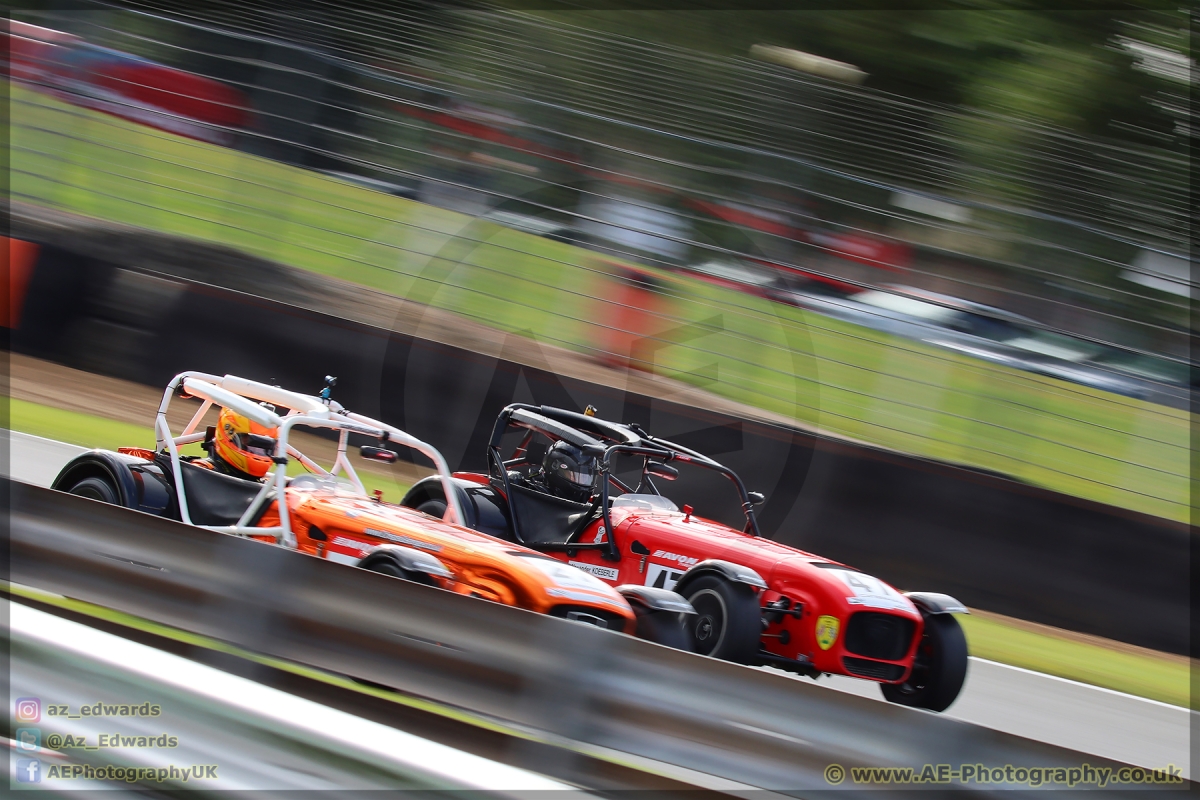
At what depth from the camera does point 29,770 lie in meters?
2.53

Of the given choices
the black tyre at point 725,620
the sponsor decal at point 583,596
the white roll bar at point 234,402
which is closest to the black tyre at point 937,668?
the black tyre at point 725,620

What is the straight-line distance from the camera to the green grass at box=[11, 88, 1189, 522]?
24.0 feet

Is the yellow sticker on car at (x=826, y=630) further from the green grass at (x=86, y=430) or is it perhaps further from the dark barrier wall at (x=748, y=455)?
the green grass at (x=86, y=430)

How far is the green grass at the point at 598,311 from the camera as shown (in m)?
7.33

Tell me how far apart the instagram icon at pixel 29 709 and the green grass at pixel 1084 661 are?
5.29 metres

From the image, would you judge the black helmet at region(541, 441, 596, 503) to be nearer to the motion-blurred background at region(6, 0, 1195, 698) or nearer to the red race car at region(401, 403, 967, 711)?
the red race car at region(401, 403, 967, 711)

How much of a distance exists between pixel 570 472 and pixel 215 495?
1866mm

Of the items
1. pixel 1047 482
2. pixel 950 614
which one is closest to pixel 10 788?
pixel 950 614

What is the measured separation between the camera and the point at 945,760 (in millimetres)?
2607

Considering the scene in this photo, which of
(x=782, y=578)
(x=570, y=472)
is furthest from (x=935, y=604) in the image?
(x=570, y=472)

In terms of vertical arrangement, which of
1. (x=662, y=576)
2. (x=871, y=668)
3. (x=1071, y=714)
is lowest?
(x=1071, y=714)

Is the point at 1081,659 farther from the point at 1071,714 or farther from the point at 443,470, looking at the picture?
the point at 443,470

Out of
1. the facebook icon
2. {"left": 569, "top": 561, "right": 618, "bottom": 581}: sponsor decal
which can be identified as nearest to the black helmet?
{"left": 569, "top": 561, "right": 618, "bottom": 581}: sponsor decal

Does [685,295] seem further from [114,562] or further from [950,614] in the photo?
[114,562]
